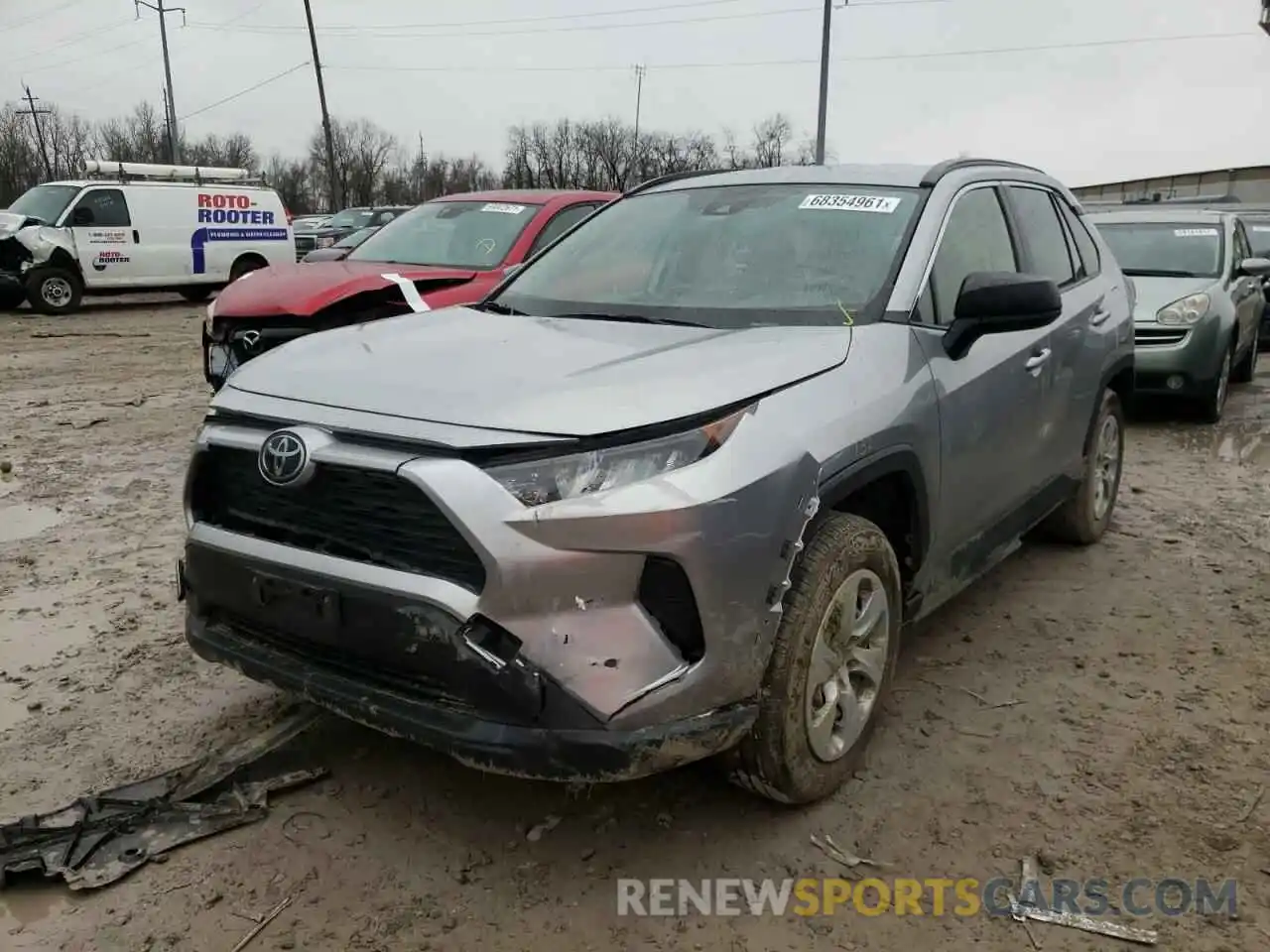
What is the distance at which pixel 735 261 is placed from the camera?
11.4 feet

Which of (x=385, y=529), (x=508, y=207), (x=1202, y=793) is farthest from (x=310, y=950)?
(x=508, y=207)

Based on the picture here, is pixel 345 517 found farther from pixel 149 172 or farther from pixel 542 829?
pixel 149 172

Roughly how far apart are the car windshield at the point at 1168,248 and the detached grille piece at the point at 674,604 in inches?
301

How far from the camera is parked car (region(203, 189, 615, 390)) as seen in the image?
5.96 m

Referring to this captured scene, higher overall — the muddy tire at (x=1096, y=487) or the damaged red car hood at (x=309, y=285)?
the damaged red car hood at (x=309, y=285)

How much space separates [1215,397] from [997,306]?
5.90 m

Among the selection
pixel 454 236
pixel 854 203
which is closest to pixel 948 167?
pixel 854 203

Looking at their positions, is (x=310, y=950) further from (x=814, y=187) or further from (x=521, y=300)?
(x=814, y=187)

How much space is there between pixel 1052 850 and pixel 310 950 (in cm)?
184

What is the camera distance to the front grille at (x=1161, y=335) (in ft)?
25.1

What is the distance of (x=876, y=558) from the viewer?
2.80m

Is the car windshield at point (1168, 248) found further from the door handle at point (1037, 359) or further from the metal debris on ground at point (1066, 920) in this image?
the metal debris on ground at point (1066, 920)

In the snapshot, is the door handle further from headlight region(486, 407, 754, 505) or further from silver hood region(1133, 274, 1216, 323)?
silver hood region(1133, 274, 1216, 323)

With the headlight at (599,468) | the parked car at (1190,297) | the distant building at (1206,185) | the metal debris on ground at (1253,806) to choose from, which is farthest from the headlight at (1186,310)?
the distant building at (1206,185)
